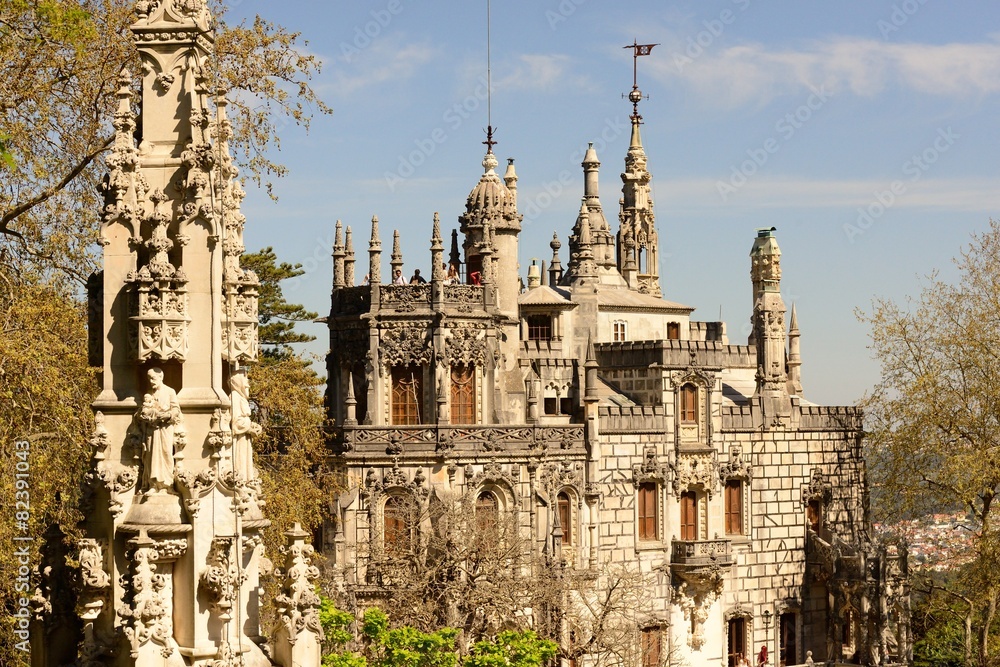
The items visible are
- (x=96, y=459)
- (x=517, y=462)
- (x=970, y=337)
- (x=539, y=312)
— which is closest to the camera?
(x=96, y=459)

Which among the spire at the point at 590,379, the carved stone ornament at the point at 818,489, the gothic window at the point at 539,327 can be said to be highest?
the gothic window at the point at 539,327

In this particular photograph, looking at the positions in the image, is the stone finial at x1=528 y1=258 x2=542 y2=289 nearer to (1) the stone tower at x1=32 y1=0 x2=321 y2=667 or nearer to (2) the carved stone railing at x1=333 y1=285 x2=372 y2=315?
(2) the carved stone railing at x1=333 y1=285 x2=372 y2=315

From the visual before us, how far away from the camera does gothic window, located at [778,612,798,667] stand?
191 ft

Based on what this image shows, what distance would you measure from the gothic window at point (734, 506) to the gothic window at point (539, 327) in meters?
9.23

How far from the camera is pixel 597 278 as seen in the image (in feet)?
201

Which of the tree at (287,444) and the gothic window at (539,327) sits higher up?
the gothic window at (539,327)

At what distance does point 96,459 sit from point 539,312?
4523 centimetres

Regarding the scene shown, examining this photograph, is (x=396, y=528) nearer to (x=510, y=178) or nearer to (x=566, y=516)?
(x=566, y=516)

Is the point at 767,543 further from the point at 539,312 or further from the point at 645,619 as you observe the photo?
the point at 539,312

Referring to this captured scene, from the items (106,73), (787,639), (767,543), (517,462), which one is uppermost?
(106,73)

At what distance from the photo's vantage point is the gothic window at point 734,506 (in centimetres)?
5722

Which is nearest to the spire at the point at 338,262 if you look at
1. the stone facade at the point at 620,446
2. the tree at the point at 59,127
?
the stone facade at the point at 620,446

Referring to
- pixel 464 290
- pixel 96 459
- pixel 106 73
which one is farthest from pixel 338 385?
pixel 96 459

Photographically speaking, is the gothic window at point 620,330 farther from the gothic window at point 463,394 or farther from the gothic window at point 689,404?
the gothic window at point 463,394
